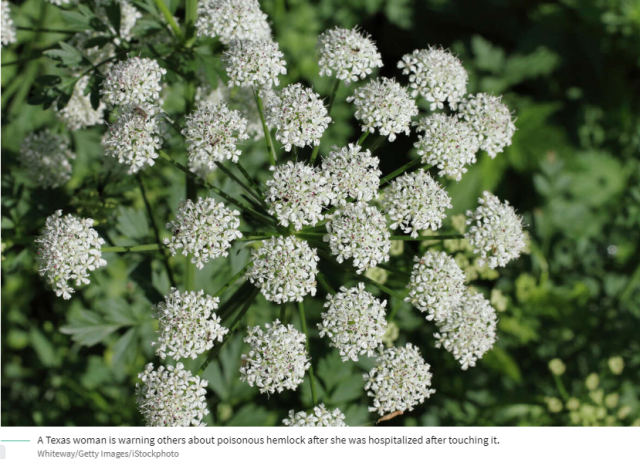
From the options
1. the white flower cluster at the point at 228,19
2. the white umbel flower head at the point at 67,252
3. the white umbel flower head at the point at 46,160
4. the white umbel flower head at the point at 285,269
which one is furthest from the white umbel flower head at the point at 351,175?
the white umbel flower head at the point at 46,160

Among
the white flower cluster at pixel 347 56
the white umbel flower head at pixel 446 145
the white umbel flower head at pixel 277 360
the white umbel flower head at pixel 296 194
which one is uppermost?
the white flower cluster at pixel 347 56

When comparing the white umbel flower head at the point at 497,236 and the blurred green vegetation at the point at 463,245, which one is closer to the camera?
the white umbel flower head at the point at 497,236

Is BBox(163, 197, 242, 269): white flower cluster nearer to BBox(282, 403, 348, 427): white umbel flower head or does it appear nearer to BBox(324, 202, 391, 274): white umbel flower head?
BBox(324, 202, 391, 274): white umbel flower head

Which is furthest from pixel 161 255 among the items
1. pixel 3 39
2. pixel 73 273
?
pixel 3 39

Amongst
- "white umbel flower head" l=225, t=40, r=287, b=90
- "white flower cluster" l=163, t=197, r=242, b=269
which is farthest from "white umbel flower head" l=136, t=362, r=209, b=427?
"white umbel flower head" l=225, t=40, r=287, b=90

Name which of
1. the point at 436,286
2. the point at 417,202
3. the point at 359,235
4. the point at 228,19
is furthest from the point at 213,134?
the point at 436,286

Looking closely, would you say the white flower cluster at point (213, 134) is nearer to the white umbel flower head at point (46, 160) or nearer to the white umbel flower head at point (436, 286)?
the white umbel flower head at point (436, 286)
